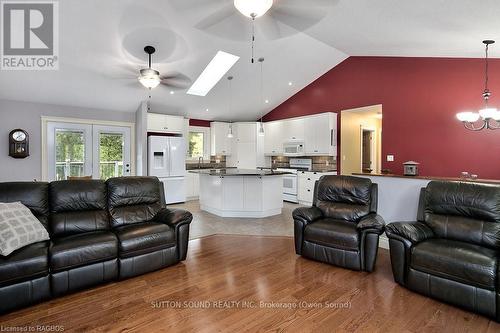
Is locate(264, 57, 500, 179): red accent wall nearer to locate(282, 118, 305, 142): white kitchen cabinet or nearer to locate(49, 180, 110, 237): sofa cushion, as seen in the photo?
locate(282, 118, 305, 142): white kitchen cabinet

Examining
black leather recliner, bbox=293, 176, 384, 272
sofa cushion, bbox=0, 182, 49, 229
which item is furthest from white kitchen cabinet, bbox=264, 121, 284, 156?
sofa cushion, bbox=0, 182, 49, 229

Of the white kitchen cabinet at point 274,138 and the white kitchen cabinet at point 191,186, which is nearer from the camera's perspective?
Result: the white kitchen cabinet at point 191,186

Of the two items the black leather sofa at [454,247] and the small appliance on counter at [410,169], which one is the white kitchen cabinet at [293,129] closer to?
the small appliance on counter at [410,169]

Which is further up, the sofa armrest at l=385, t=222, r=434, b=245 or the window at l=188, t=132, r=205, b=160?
the window at l=188, t=132, r=205, b=160

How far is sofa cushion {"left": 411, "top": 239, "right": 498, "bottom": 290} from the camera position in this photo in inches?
83.8

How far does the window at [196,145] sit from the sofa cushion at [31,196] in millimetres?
5090

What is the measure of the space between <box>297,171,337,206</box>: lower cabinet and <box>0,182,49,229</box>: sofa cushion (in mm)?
5417

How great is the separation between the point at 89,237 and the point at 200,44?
3.58 meters

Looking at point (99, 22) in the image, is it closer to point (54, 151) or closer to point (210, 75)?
point (210, 75)

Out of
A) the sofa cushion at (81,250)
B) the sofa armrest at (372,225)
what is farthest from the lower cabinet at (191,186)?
the sofa armrest at (372,225)

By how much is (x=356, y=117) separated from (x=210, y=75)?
3989 mm

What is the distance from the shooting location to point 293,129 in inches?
295

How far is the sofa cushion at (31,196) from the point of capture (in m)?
2.73

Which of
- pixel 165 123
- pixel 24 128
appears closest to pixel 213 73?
pixel 165 123
